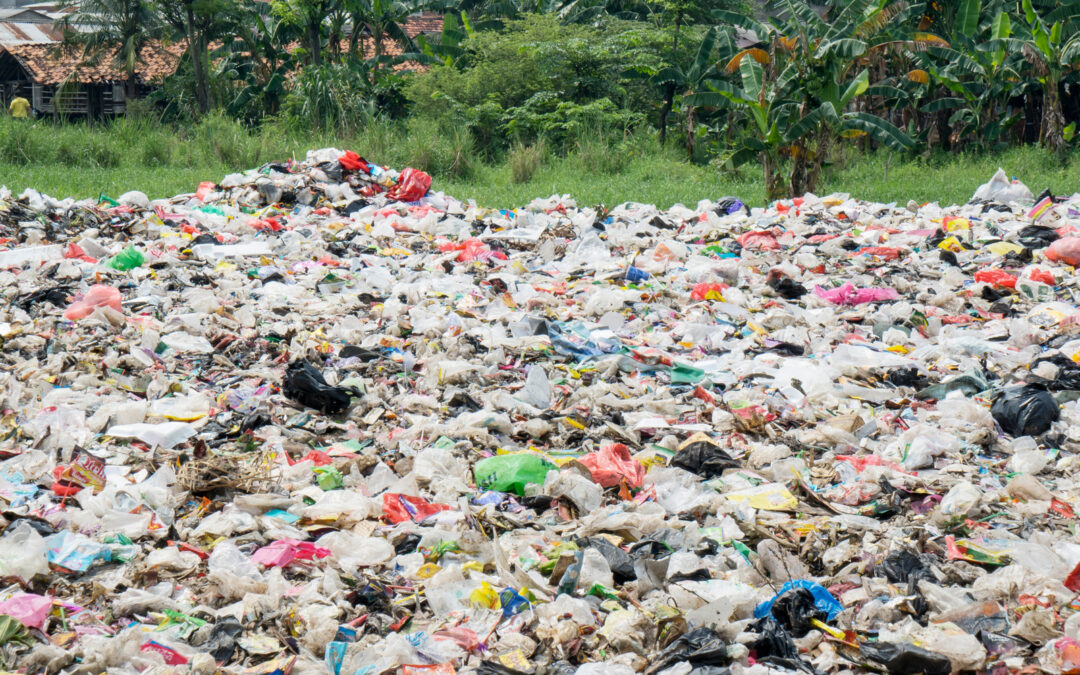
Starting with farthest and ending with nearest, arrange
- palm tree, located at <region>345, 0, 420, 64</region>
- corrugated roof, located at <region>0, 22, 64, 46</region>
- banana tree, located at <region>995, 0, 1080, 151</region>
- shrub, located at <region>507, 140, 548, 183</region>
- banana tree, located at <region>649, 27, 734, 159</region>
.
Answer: corrugated roof, located at <region>0, 22, 64, 46</region>, palm tree, located at <region>345, 0, 420, 64</region>, shrub, located at <region>507, 140, 548, 183</region>, banana tree, located at <region>995, 0, 1080, 151</region>, banana tree, located at <region>649, 27, 734, 159</region>

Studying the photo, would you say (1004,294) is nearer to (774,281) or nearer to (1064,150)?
(774,281)

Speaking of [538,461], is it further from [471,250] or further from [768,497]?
[471,250]

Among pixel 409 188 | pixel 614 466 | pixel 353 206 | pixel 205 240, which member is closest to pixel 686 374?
pixel 614 466

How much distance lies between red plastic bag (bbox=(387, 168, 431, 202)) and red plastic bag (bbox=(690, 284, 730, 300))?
3.67 m

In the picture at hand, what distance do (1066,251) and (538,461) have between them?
4.51m

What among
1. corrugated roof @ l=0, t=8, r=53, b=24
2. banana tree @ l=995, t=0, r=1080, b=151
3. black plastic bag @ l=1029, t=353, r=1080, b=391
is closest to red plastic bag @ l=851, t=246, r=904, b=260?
→ black plastic bag @ l=1029, t=353, r=1080, b=391

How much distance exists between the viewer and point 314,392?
3.72 meters

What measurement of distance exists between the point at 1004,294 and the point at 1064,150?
8.32 m

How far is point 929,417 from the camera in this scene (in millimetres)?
3613

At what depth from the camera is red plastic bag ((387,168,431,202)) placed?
8445 mm

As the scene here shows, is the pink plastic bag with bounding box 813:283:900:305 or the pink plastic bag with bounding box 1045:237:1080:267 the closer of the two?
the pink plastic bag with bounding box 813:283:900:305

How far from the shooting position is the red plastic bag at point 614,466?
3.06 meters

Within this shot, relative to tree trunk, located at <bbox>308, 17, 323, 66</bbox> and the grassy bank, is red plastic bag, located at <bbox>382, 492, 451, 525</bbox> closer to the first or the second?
the grassy bank

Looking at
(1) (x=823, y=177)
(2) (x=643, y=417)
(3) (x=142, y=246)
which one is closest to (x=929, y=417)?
(2) (x=643, y=417)
